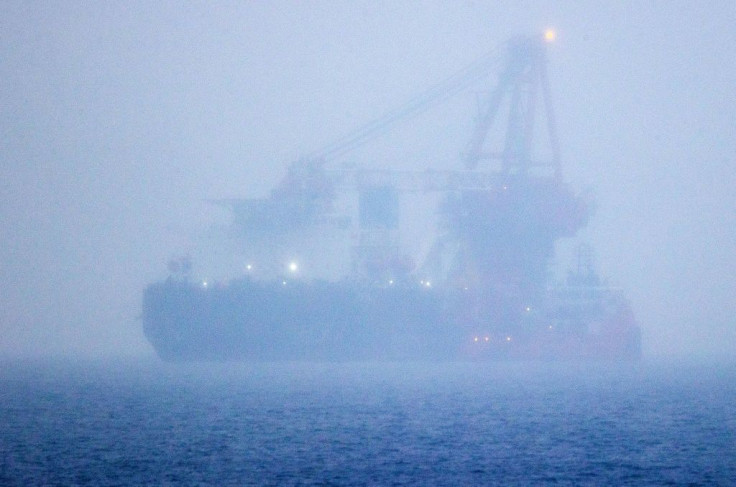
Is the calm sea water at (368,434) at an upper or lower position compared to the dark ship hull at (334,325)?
lower

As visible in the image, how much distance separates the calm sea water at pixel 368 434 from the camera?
3222cm

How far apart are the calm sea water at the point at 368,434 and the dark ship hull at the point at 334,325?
19133mm

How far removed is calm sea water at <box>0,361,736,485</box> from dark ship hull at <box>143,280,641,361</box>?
19.1 m

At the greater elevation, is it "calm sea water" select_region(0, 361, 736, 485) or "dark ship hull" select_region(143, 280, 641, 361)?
"dark ship hull" select_region(143, 280, 641, 361)

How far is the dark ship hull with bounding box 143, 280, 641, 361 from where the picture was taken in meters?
94.6

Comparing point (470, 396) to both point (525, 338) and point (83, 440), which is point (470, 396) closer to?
point (83, 440)

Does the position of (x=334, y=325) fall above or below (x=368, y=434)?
above

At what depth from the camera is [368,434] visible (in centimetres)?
4312

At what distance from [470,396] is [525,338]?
42.1 m

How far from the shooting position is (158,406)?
56938 mm

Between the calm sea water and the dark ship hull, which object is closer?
the calm sea water

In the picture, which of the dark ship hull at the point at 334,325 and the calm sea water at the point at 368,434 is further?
the dark ship hull at the point at 334,325

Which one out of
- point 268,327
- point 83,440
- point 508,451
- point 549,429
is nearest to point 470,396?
point 549,429

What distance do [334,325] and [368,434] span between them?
5323cm
